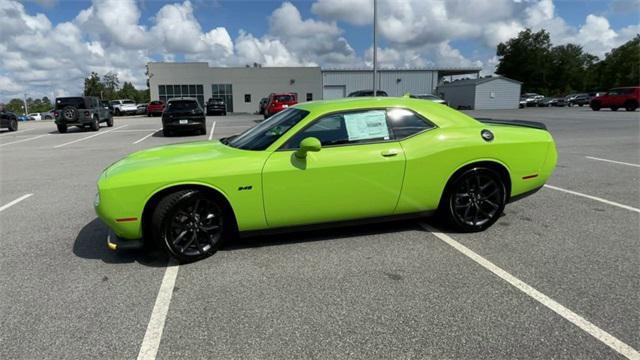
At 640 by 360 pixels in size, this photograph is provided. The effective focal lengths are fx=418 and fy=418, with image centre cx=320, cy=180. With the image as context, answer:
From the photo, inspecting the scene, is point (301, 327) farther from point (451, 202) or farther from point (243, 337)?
point (451, 202)

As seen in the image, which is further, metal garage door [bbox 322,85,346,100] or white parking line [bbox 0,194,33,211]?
metal garage door [bbox 322,85,346,100]

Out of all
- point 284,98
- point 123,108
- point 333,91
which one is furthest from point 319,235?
point 333,91

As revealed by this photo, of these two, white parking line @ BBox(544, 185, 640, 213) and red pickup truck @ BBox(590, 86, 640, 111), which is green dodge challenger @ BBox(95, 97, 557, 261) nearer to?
white parking line @ BBox(544, 185, 640, 213)

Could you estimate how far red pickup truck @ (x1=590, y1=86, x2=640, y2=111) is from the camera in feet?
94.6

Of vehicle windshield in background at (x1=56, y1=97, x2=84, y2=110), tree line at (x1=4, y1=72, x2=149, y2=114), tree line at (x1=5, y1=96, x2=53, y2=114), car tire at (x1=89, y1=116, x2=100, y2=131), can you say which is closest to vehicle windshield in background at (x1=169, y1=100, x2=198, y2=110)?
car tire at (x1=89, y1=116, x2=100, y2=131)

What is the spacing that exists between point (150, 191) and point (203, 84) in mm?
52863

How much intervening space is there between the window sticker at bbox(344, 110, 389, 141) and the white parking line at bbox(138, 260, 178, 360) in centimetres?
205

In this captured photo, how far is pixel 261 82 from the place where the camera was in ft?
178

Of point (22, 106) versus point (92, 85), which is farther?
point (22, 106)

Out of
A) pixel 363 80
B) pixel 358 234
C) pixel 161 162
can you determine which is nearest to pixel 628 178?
pixel 358 234

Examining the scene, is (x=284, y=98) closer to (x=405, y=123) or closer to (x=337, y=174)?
(x=405, y=123)

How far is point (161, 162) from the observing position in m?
3.89

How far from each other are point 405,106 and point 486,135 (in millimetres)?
912

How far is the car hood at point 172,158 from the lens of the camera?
12.3ft
